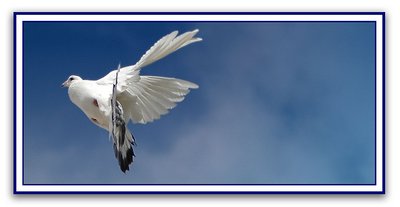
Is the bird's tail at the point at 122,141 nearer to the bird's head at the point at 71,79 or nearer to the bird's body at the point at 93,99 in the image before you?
the bird's body at the point at 93,99

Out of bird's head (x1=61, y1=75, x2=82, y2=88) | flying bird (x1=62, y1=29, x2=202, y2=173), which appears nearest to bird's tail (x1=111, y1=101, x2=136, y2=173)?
flying bird (x1=62, y1=29, x2=202, y2=173)

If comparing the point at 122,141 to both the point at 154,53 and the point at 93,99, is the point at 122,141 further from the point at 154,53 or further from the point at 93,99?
the point at 154,53

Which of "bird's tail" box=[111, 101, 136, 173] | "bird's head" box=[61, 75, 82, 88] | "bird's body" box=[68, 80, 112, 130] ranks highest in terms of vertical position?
"bird's head" box=[61, 75, 82, 88]

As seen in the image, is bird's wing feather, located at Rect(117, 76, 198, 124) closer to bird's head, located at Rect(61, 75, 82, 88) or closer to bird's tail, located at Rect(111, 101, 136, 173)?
bird's tail, located at Rect(111, 101, 136, 173)

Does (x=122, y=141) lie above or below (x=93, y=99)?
below

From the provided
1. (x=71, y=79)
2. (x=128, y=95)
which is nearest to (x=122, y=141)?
(x=128, y=95)

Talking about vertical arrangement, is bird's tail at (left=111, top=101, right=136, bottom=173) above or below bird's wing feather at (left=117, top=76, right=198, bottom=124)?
below
